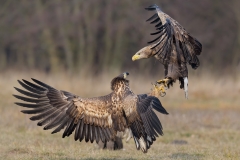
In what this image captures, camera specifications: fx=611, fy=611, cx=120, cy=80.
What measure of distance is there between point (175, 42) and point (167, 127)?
3.94 metres

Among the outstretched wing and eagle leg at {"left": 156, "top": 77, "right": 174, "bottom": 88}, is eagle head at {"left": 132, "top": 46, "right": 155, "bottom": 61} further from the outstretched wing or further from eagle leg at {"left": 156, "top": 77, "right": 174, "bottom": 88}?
eagle leg at {"left": 156, "top": 77, "right": 174, "bottom": 88}

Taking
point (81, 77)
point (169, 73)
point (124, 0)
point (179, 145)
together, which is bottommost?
point (179, 145)

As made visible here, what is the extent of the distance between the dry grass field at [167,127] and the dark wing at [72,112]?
1.15 metres

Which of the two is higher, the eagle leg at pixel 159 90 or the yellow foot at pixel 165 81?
the yellow foot at pixel 165 81

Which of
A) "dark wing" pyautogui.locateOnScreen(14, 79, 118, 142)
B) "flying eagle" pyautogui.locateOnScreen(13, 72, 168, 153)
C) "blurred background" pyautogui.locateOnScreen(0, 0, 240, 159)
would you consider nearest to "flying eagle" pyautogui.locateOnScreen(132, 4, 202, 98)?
"blurred background" pyautogui.locateOnScreen(0, 0, 240, 159)

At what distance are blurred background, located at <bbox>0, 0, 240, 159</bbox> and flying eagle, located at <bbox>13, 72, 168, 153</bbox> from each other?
12.9 ft

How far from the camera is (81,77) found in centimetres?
2341

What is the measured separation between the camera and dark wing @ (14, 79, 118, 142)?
780cm

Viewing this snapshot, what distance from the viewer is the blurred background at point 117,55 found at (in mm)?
14695

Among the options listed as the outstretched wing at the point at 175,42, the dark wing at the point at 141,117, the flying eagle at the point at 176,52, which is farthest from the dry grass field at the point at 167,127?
the outstretched wing at the point at 175,42

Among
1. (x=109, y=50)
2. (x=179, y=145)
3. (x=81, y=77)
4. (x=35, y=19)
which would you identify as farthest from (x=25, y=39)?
(x=179, y=145)

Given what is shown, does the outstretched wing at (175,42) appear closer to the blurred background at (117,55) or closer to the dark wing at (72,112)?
the blurred background at (117,55)

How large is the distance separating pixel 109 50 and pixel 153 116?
2139 cm

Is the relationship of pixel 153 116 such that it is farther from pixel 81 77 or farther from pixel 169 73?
pixel 81 77
